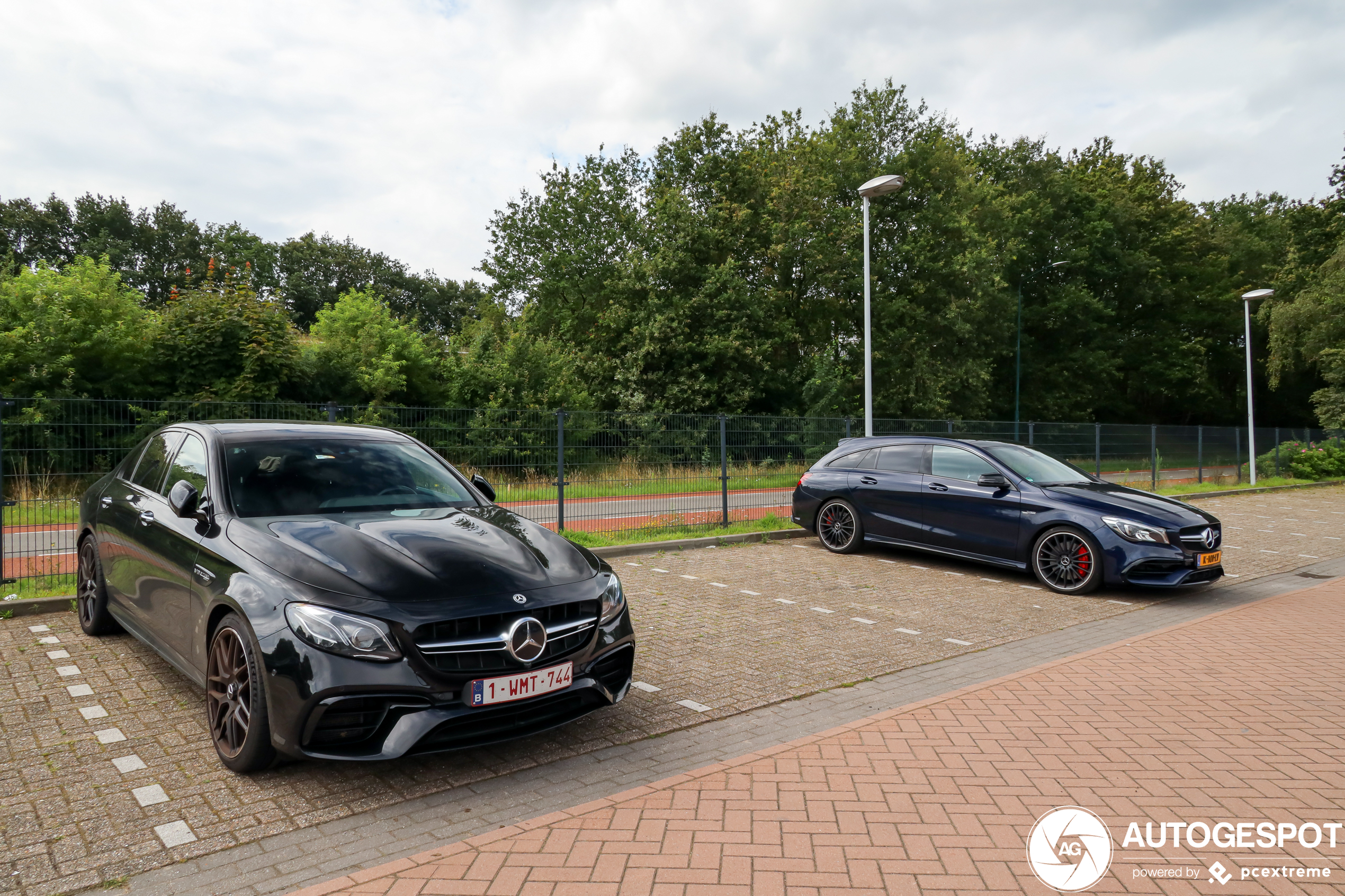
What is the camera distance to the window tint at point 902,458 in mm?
10141

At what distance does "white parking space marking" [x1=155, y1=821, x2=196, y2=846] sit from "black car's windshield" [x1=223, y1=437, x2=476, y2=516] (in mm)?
1546

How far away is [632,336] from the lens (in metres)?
29.1

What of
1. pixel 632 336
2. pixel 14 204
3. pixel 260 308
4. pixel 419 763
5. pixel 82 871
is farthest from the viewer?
pixel 14 204

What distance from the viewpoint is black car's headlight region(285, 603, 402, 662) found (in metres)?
3.40

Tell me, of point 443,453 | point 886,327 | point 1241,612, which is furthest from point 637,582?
point 886,327

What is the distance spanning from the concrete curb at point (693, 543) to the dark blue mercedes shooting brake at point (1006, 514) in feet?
3.00

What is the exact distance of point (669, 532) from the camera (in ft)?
39.0

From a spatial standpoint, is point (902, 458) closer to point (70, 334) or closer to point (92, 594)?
Answer: point (92, 594)

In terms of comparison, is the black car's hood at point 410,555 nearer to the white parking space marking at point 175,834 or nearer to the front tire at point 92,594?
the white parking space marking at point 175,834

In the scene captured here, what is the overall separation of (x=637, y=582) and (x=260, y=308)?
13.7 metres

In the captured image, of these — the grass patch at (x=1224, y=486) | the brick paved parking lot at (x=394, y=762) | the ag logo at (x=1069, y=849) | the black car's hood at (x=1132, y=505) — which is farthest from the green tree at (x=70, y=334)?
the grass patch at (x=1224, y=486)

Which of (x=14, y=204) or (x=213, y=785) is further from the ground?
(x=14, y=204)

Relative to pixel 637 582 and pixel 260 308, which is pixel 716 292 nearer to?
pixel 260 308

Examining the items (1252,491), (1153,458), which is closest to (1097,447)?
(1153,458)
